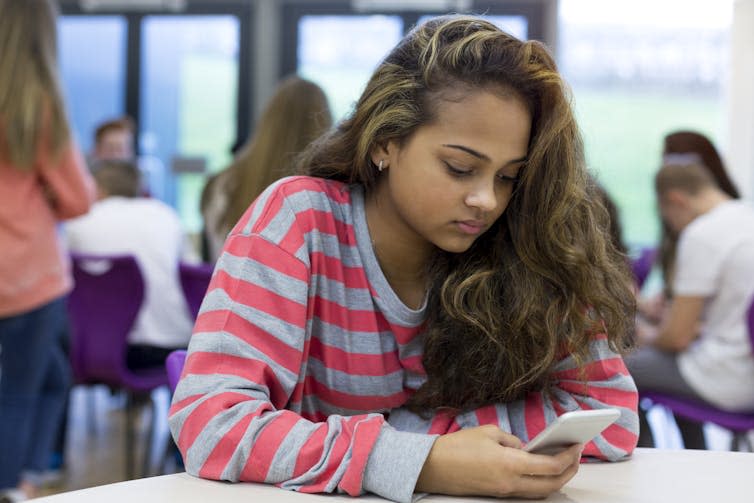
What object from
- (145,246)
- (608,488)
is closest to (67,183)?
(145,246)

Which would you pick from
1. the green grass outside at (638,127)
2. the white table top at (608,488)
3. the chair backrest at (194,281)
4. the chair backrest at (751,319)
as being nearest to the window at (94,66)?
the green grass outside at (638,127)

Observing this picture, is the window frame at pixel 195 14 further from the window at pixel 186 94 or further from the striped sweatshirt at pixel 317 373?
the striped sweatshirt at pixel 317 373

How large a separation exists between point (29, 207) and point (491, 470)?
2.01 m

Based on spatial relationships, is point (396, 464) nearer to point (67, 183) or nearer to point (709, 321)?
point (67, 183)

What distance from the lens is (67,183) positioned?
9.04 feet

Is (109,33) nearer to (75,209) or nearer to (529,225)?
(75,209)

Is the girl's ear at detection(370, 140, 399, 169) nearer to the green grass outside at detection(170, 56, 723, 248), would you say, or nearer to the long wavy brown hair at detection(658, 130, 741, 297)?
the long wavy brown hair at detection(658, 130, 741, 297)

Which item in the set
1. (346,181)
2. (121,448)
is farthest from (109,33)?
(346,181)

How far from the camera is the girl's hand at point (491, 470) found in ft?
3.39

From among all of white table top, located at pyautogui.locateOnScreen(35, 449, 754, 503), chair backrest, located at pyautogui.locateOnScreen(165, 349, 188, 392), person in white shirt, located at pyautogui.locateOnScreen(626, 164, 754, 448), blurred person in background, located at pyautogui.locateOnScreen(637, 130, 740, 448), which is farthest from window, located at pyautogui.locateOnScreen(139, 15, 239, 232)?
white table top, located at pyautogui.locateOnScreen(35, 449, 754, 503)

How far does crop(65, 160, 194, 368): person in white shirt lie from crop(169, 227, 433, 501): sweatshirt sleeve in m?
2.17

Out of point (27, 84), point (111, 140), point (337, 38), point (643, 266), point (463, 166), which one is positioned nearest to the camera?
point (463, 166)

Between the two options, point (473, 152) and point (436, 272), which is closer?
point (473, 152)

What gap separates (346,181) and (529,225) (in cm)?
27
